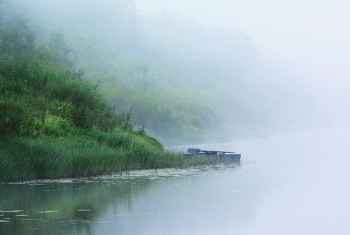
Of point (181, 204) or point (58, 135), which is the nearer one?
point (181, 204)

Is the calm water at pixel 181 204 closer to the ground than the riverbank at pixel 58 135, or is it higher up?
closer to the ground

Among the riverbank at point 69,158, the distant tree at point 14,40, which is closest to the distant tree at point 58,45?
the distant tree at point 14,40

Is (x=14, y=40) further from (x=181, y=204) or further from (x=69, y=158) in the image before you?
(x=181, y=204)

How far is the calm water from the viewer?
52.7 feet

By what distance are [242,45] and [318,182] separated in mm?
132336

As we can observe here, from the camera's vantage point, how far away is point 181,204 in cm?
2000

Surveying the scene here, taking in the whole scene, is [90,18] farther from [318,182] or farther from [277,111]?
[318,182]

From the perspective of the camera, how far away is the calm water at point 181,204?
1608cm

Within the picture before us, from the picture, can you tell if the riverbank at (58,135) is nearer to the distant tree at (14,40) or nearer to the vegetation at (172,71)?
the distant tree at (14,40)

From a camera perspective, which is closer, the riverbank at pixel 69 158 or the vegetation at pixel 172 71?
the riverbank at pixel 69 158

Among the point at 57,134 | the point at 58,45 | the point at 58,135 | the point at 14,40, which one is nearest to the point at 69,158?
the point at 58,135

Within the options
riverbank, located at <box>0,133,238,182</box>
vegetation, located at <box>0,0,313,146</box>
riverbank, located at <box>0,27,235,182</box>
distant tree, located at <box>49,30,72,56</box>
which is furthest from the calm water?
distant tree, located at <box>49,30,72,56</box>

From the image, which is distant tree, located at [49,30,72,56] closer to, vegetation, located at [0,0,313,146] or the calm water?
vegetation, located at [0,0,313,146]

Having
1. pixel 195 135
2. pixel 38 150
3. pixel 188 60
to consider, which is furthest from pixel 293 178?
pixel 188 60
